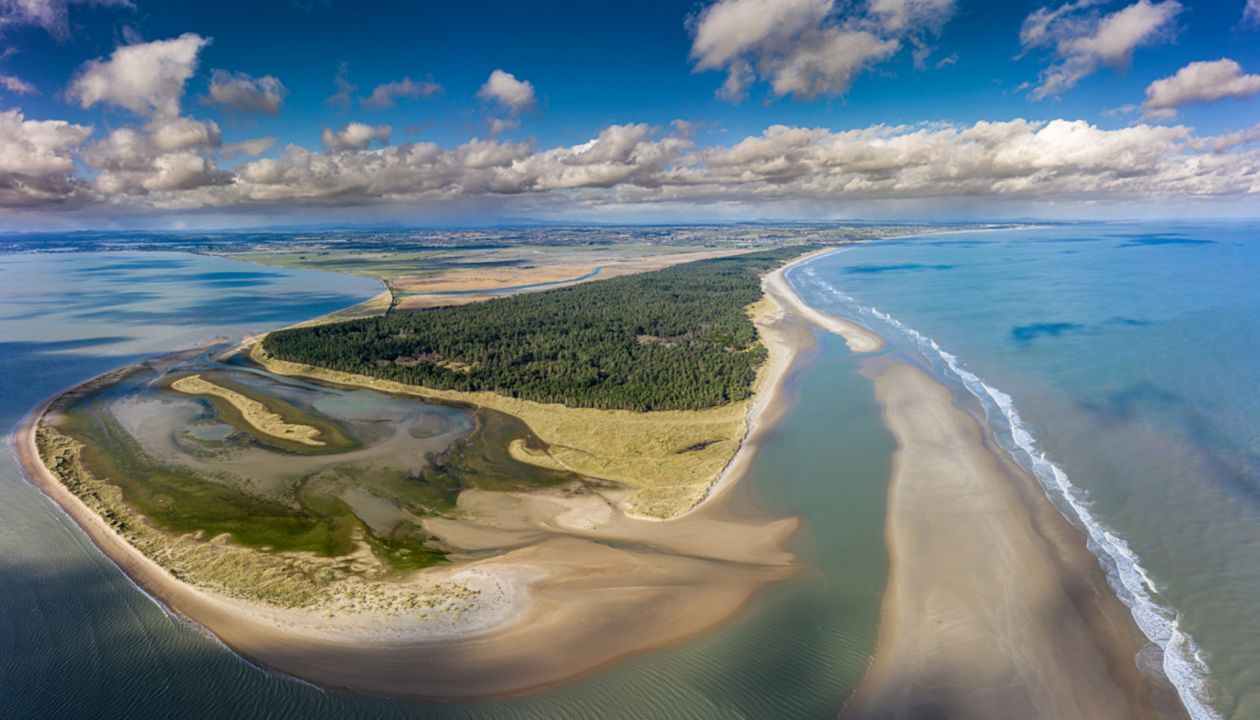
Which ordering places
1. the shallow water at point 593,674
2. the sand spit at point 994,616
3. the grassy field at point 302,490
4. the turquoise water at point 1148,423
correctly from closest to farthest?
the sand spit at point 994,616, the shallow water at point 593,674, the turquoise water at point 1148,423, the grassy field at point 302,490

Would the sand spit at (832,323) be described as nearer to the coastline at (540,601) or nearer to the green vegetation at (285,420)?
the coastline at (540,601)

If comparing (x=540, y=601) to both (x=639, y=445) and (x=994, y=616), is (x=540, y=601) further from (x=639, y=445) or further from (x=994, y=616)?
(x=994, y=616)

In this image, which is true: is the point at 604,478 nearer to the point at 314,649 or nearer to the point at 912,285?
the point at 314,649

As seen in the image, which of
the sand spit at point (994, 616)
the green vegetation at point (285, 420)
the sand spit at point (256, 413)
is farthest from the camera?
the sand spit at point (256, 413)

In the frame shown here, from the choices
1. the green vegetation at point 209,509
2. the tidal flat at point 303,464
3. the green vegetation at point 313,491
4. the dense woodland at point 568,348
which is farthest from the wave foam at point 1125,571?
the green vegetation at point 209,509

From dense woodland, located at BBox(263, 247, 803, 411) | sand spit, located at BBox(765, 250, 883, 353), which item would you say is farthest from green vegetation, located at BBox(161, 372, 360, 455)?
sand spit, located at BBox(765, 250, 883, 353)

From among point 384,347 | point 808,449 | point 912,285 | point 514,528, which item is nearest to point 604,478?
point 514,528
